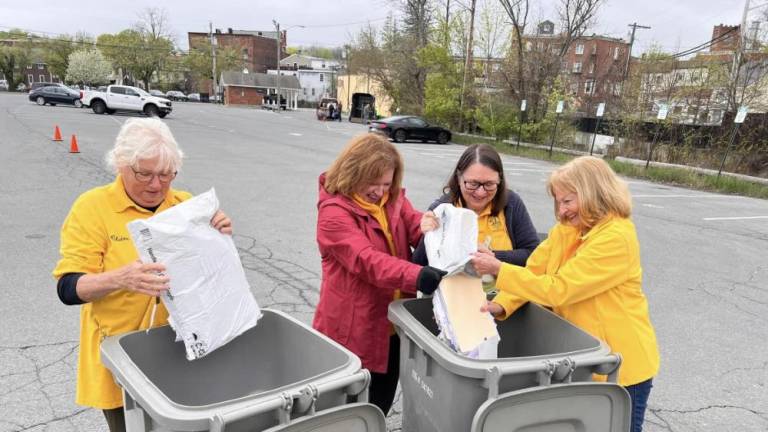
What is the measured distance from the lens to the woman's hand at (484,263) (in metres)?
1.82

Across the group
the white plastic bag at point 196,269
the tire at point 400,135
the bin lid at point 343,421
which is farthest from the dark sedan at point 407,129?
the bin lid at point 343,421

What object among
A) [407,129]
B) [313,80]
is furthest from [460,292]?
[313,80]

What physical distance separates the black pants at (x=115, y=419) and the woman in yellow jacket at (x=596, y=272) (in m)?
1.46

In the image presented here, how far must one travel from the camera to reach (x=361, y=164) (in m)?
2.07

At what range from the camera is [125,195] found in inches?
72.6

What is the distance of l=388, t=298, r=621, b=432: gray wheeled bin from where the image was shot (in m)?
1.62

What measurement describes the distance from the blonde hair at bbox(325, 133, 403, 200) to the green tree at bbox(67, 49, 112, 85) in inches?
3017

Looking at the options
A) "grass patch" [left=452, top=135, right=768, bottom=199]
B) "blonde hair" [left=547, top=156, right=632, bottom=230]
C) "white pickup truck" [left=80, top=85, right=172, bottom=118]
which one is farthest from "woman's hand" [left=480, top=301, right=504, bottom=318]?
"white pickup truck" [left=80, top=85, right=172, bottom=118]

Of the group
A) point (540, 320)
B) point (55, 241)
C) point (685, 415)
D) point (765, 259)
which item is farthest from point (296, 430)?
point (765, 259)

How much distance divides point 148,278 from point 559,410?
4.45 ft

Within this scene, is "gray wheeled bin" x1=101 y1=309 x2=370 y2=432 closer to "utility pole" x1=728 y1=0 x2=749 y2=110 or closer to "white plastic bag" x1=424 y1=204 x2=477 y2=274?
"white plastic bag" x1=424 y1=204 x2=477 y2=274

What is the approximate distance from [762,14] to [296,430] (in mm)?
21090

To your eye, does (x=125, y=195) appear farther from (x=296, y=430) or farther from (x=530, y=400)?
(x=530, y=400)

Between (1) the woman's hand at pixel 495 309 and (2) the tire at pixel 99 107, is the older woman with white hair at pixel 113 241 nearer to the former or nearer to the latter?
(1) the woman's hand at pixel 495 309
